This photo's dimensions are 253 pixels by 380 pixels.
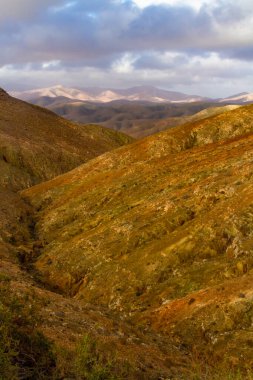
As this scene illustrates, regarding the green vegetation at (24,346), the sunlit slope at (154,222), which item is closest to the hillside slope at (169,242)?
the sunlit slope at (154,222)

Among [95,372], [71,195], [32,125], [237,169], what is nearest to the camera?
[95,372]

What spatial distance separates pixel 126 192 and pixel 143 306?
74.5 ft

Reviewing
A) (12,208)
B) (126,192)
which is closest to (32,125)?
(12,208)

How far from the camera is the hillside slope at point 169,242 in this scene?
24781 mm

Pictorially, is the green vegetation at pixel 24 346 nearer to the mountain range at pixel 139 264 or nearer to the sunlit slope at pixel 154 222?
the mountain range at pixel 139 264

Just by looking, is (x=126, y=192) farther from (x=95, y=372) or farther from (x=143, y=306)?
(x=95, y=372)

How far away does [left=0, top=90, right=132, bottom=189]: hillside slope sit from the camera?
86500 mm

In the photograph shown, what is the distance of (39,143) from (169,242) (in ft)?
247

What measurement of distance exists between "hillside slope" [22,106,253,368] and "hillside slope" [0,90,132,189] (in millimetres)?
26716

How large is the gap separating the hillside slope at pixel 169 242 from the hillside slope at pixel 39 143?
26716mm

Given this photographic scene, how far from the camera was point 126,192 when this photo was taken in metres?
50.0

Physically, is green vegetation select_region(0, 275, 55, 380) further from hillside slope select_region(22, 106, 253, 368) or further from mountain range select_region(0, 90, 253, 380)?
hillside slope select_region(22, 106, 253, 368)

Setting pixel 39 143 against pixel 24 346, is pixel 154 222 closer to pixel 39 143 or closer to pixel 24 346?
pixel 24 346

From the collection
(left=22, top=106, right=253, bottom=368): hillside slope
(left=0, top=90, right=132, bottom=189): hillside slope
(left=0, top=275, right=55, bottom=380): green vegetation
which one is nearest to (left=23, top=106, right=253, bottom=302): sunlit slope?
(left=22, top=106, right=253, bottom=368): hillside slope
